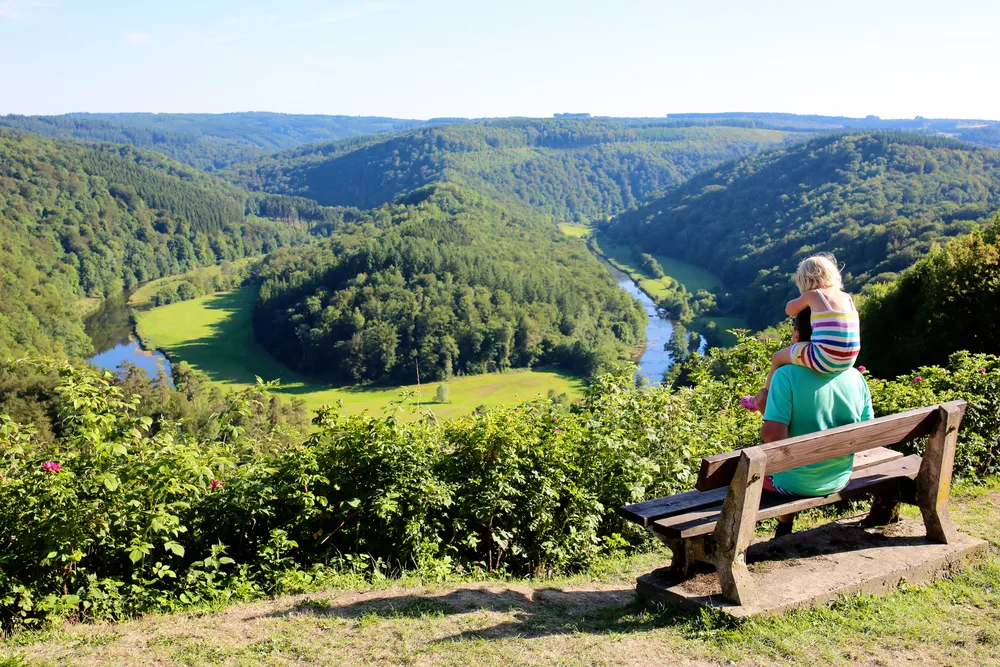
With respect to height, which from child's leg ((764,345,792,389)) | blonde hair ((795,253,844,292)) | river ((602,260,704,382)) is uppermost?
blonde hair ((795,253,844,292))

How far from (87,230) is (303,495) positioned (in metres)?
164

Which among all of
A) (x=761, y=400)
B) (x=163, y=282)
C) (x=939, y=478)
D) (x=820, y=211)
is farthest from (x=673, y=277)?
(x=761, y=400)

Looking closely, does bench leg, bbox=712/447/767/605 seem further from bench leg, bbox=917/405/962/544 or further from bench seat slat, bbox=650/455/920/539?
bench leg, bbox=917/405/962/544

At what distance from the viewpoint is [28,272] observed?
104938mm

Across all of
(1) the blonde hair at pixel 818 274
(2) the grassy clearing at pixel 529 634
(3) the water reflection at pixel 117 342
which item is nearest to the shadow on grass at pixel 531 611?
(2) the grassy clearing at pixel 529 634

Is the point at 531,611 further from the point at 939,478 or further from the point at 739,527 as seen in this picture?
the point at 939,478

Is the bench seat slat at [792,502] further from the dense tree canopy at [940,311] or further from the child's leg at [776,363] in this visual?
the dense tree canopy at [940,311]

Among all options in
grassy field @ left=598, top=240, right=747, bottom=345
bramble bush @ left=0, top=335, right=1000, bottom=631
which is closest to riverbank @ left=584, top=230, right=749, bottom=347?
grassy field @ left=598, top=240, right=747, bottom=345

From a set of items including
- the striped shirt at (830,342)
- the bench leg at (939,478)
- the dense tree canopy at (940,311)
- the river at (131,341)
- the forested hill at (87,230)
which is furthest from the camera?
the forested hill at (87,230)

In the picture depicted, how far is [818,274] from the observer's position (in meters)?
4.56

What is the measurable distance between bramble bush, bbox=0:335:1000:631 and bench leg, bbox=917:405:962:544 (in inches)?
75.9

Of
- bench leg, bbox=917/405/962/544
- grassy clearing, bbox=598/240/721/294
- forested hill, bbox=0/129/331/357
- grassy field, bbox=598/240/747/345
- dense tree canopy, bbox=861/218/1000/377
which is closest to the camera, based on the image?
bench leg, bbox=917/405/962/544

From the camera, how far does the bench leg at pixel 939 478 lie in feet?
16.4

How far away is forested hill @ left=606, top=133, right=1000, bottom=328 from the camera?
85.8m
